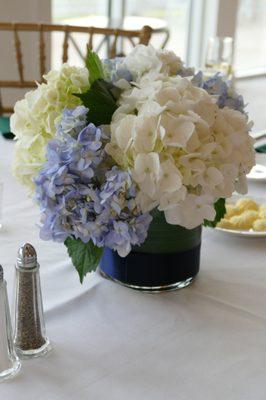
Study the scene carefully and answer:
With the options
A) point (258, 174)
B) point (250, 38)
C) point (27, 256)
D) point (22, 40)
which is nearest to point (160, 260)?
point (27, 256)

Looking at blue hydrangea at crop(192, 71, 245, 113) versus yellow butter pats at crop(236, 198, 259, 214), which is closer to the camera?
blue hydrangea at crop(192, 71, 245, 113)

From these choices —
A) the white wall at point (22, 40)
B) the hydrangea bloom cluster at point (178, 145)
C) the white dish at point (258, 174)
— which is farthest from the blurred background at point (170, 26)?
the hydrangea bloom cluster at point (178, 145)

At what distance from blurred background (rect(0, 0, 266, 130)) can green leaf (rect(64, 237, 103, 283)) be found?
2.26 meters

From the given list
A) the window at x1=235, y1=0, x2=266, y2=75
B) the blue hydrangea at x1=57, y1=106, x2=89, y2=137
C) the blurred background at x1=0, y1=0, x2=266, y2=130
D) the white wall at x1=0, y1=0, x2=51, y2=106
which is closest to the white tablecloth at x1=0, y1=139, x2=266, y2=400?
the blue hydrangea at x1=57, y1=106, x2=89, y2=137

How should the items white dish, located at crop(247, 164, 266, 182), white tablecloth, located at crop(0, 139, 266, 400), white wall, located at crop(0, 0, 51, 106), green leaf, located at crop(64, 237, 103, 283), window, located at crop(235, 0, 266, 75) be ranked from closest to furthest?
1. white tablecloth, located at crop(0, 139, 266, 400)
2. green leaf, located at crop(64, 237, 103, 283)
3. white dish, located at crop(247, 164, 266, 182)
4. white wall, located at crop(0, 0, 51, 106)
5. window, located at crop(235, 0, 266, 75)

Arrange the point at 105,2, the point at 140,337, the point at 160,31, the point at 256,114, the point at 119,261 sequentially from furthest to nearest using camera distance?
the point at 105,2
the point at 256,114
the point at 160,31
the point at 119,261
the point at 140,337

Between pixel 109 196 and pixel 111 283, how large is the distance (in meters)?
0.21

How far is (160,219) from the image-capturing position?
93 centimetres

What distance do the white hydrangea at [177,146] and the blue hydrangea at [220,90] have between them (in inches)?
2.6

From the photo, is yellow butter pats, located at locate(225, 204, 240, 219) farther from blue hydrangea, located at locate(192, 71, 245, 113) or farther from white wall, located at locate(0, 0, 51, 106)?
white wall, located at locate(0, 0, 51, 106)

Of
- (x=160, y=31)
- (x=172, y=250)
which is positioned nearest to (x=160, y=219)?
(x=172, y=250)

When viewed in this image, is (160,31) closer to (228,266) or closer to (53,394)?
(228,266)

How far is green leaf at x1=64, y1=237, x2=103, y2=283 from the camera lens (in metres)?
0.89

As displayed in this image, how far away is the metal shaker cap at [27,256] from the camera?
0.80 metres
